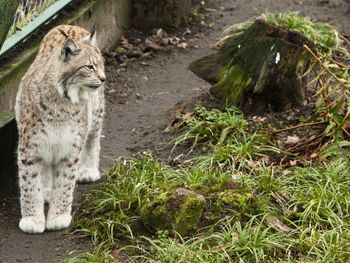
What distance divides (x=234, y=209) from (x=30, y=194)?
1.45m

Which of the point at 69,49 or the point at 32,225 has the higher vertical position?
Result: the point at 69,49

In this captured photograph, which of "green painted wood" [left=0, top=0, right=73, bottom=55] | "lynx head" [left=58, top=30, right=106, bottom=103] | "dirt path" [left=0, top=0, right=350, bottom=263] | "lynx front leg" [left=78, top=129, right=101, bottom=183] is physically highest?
"lynx head" [left=58, top=30, right=106, bottom=103]

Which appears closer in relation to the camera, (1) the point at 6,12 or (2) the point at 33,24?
(1) the point at 6,12

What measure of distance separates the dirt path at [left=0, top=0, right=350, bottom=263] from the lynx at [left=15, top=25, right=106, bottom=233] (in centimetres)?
22

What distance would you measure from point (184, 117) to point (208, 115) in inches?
9.5

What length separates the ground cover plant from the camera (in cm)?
689

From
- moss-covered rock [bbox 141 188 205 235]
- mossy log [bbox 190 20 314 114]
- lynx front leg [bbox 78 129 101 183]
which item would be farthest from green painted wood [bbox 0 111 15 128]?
mossy log [bbox 190 20 314 114]

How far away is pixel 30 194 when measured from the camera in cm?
763

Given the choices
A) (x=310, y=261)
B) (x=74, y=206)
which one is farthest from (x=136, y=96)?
(x=310, y=261)

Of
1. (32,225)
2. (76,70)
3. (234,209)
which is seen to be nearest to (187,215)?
(234,209)

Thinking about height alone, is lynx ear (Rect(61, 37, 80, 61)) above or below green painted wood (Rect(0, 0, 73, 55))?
above

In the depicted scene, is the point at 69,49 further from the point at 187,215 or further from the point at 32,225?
the point at 187,215

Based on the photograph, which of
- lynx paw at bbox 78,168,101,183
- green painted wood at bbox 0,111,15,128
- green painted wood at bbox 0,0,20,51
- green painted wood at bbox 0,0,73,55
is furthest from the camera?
green painted wood at bbox 0,0,73,55

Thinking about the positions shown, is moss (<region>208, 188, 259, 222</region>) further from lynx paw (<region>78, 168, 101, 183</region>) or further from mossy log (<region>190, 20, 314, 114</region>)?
mossy log (<region>190, 20, 314, 114</region>)
